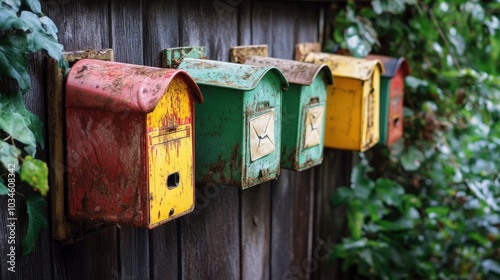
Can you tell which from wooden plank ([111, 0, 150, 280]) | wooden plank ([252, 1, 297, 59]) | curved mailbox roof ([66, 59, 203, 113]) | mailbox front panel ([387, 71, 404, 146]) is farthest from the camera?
mailbox front panel ([387, 71, 404, 146])

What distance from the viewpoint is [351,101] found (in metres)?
2.47

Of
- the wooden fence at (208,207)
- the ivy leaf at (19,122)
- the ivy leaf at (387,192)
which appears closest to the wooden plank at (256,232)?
the wooden fence at (208,207)

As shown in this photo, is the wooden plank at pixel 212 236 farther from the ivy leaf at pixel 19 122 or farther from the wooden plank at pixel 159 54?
the ivy leaf at pixel 19 122

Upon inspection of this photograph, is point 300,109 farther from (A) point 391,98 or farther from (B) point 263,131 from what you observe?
(A) point 391,98

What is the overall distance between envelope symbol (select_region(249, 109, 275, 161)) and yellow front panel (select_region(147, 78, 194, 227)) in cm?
20

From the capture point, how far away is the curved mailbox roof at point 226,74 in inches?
69.8

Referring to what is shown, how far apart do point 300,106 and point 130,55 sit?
569mm

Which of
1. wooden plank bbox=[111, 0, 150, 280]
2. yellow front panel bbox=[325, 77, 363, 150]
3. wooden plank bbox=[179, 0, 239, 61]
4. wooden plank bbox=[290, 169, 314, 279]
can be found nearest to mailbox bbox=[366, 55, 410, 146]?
yellow front panel bbox=[325, 77, 363, 150]

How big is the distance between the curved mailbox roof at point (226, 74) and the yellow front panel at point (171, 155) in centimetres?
14

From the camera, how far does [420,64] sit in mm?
3275

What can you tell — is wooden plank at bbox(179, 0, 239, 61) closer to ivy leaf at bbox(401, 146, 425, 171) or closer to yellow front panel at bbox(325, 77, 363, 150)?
yellow front panel at bbox(325, 77, 363, 150)

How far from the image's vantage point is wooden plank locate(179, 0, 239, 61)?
6.66 ft

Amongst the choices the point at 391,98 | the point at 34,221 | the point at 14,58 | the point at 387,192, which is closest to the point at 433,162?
the point at 387,192

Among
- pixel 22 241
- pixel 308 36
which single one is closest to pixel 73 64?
pixel 22 241
